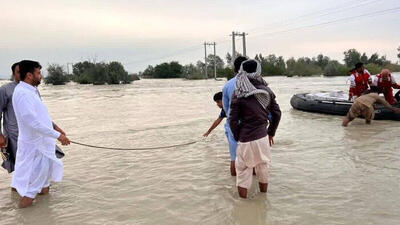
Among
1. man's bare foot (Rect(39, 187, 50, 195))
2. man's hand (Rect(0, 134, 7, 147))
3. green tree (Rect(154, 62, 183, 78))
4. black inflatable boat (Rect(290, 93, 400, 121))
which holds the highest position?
green tree (Rect(154, 62, 183, 78))

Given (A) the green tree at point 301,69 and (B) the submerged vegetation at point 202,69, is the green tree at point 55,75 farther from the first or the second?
(A) the green tree at point 301,69

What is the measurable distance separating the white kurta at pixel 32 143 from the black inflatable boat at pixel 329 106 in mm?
8831

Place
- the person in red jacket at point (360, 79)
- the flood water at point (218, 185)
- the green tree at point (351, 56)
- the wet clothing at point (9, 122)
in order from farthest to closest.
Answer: the green tree at point (351, 56) < the person in red jacket at point (360, 79) < the wet clothing at point (9, 122) < the flood water at point (218, 185)

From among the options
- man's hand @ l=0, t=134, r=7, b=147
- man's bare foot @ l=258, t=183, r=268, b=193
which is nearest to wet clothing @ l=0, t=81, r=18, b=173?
man's hand @ l=0, t=134, r=7, b=147

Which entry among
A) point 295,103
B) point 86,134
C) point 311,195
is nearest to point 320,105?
point 295,103

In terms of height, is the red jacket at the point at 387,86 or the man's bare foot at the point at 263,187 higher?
the red jacket at the point at 387,86

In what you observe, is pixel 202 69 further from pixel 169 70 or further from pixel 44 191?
pixel 44 191

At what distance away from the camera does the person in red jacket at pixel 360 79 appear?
1048 centimetres

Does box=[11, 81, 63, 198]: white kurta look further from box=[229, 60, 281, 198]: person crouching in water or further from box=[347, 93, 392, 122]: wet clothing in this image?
box=[347, 93, 392, 122]: wet clothing

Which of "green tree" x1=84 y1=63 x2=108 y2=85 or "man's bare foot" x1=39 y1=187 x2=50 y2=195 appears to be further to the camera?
"green tree" x1=84 y1=63 x2=108 y2=85

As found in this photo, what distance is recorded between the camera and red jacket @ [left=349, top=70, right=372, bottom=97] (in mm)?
10508

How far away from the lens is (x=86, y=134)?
10414 mm

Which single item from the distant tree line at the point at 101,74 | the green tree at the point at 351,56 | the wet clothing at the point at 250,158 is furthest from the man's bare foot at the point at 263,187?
the green tree at the point at 351,56

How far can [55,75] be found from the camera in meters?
57.0
